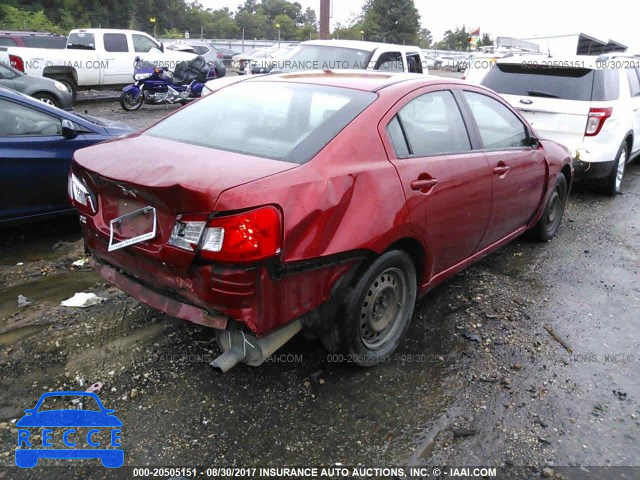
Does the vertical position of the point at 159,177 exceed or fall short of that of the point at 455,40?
it falls short

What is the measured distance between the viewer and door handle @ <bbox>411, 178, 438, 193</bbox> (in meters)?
3.16

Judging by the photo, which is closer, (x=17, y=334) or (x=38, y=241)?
(x=17, y=334)

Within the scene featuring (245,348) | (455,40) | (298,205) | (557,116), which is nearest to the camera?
(298,205)

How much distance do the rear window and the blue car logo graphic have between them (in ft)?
53.5

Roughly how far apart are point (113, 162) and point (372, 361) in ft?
6.04

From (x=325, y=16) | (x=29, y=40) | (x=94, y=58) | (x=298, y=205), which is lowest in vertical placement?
(x=298, y=205)

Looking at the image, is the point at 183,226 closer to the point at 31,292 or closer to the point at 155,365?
the point at 155,365

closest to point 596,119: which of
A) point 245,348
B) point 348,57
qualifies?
point 348,57

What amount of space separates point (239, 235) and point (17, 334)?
206cm

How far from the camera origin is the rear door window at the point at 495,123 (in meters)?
4.00

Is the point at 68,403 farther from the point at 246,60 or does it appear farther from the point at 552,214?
the point at 246,60

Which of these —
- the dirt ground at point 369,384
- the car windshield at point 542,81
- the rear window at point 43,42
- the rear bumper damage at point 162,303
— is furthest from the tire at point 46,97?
the rear bumper damage at point 162,303

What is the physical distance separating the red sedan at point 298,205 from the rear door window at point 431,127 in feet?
0.04

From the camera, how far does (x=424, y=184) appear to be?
3.23 m
